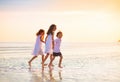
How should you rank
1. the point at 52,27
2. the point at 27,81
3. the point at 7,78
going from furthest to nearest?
1. the point at 52,27
2. the point at 7,78
3. the point at 27,81

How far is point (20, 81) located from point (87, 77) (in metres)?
2.16

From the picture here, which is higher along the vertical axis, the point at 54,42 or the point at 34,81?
the point at 54,42

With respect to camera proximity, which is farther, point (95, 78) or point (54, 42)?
point (54, 42)

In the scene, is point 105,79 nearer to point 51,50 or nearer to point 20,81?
point 20,81

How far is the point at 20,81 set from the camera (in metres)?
10.2

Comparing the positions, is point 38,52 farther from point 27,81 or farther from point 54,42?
point 27,81

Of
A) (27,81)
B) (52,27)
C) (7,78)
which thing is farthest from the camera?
(52,27)

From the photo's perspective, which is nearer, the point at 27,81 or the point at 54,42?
the point at 27,81

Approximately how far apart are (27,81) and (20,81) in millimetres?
200

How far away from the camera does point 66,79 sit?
10.8 metres

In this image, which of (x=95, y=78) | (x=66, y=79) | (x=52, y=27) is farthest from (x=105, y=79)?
(x=52, y=27)

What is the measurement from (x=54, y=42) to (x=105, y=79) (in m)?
4.78

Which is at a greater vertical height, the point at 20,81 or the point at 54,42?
the point at 54,42

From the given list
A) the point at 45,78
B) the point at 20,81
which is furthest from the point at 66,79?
the point at 20,81
